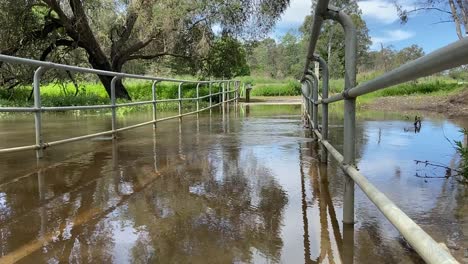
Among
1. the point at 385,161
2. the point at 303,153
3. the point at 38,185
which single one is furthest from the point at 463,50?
the point at 303,153

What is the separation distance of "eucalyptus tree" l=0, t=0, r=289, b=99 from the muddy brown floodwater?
1227 centimetres

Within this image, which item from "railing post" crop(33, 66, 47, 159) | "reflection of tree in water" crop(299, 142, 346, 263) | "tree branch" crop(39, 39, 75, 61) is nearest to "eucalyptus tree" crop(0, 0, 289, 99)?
"tree branch" crop(39, 39, 75, 61)

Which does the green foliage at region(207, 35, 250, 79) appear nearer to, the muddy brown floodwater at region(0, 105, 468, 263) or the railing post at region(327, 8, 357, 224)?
the muddy brown floodwater at region(0, 105, 468, 263)

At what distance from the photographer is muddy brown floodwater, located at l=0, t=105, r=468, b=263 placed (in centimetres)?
209

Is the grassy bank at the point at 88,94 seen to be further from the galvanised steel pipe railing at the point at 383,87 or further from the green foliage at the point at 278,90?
the galvanised steel pipe railing at the point at 383,87

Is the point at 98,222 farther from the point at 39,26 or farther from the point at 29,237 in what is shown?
the point at 39,26

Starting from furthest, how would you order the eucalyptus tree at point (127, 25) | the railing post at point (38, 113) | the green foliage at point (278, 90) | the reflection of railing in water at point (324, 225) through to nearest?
1. the green foliage at point (278, 90)
2. the eucalyptus tree at point (127, 25)
3. the railing post at point (38, 113)
4. the reflection of railing in water at point (324, 225)

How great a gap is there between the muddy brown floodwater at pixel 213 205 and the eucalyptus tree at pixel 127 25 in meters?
12.3

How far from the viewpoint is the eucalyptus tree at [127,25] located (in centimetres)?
1585

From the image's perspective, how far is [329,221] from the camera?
252cm

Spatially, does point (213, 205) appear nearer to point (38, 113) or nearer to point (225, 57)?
point (38, 113)

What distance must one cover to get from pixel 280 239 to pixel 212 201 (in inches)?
31.1

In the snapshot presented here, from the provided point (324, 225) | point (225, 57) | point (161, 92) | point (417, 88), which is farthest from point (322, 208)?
point (225, 57)

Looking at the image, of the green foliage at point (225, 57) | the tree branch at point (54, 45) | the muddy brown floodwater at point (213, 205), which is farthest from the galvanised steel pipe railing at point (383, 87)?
the green foliage at point (225, 57)
